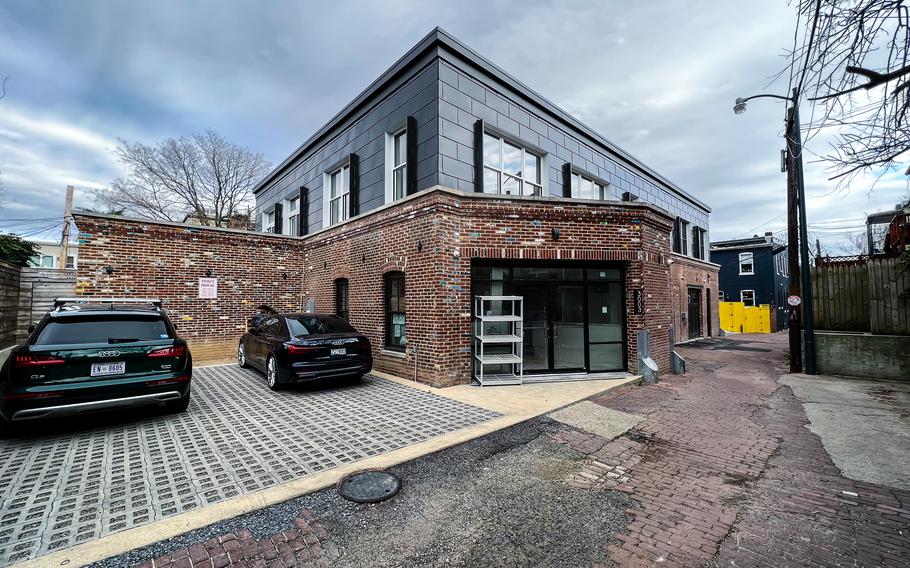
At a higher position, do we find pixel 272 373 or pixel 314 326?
pixel 314 326

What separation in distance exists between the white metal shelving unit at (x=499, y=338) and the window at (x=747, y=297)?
95.9 feet

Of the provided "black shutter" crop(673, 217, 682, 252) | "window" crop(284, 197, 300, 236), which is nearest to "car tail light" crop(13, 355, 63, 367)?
"window" crop(284, 197, 300, 236)

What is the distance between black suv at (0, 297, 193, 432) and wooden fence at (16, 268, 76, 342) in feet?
29.1

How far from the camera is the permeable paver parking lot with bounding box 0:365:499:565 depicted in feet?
10.1

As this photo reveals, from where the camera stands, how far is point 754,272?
28484 mm

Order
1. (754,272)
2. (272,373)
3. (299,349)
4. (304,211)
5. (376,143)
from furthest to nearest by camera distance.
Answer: (754,272) < (304,211) < (376,143) < (272,373) < (299,349)

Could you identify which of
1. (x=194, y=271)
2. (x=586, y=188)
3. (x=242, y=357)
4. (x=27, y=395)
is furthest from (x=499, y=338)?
(x=194, y=271)

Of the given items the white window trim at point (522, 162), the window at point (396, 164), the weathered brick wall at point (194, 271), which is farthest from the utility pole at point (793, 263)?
the weathered brick wall at point (194, 271)

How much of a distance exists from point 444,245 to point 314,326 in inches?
124

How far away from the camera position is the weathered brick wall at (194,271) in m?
9.77

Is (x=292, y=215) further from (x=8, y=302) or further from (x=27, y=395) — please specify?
(x=27, y=395)

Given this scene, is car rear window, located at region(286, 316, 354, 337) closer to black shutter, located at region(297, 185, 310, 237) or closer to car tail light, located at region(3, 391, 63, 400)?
car tail light, located at region(3, 391, 63, 400)

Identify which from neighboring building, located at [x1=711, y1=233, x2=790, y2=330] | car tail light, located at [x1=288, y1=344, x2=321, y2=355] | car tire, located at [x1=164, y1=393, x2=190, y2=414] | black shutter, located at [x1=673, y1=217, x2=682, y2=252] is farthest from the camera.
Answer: neighboring building, located at [x1=711, y1=233, x2=790, y2=330]

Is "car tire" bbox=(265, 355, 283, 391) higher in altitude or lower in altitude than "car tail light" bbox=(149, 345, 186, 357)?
lower
